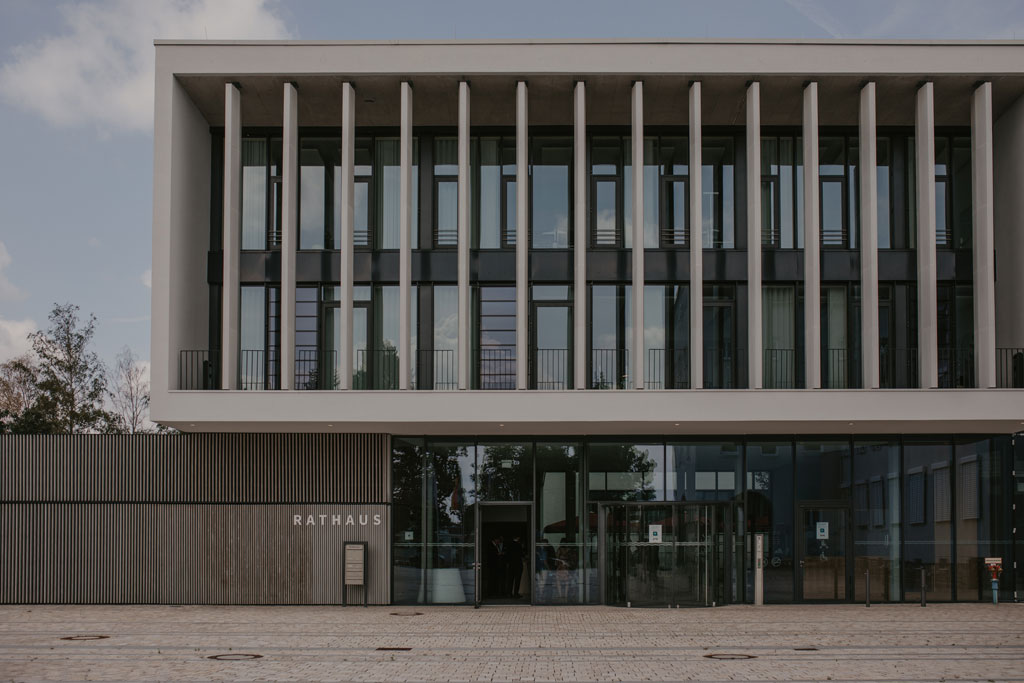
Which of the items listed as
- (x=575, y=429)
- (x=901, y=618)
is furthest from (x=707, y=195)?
(x=901, y=618)

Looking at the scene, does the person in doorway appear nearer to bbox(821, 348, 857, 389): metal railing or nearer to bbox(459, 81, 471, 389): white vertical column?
bbox(459, 81, 471, 389): white vertical column

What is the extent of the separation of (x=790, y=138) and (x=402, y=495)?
41.4 ft

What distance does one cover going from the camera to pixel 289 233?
81.5ft

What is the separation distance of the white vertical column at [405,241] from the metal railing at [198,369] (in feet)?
14.8

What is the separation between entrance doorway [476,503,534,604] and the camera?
26328 mm

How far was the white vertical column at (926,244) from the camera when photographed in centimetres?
2403

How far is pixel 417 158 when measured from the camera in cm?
2670

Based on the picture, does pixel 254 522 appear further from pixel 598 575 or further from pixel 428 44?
pixel 428 44

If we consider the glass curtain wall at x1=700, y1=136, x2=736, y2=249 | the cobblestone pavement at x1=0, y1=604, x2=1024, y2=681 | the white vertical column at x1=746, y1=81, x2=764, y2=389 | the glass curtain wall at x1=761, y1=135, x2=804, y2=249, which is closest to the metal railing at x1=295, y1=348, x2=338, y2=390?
the cobblestone pavement at x1=0, y1=604, x2=1024, y2=681

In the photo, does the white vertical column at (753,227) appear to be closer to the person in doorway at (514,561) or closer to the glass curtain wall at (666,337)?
the glass curtain wall at (666,337)

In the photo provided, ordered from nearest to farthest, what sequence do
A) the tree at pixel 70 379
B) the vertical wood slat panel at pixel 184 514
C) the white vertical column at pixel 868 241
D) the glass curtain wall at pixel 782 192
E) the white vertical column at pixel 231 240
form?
the white vertical column at pixel 868 241 → the white vertical column at pixel 231 240 → the vertical wood slat panel at pixel 184 514 → the glass curtain wall at pixel 782 192 → the tree at pixel 70 379

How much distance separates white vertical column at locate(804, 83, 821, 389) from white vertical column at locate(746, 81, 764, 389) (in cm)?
105

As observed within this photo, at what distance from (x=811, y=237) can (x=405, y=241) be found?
904cm

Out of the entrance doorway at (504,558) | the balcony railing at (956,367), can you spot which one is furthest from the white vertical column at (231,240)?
the balcony railing at (956,367)
